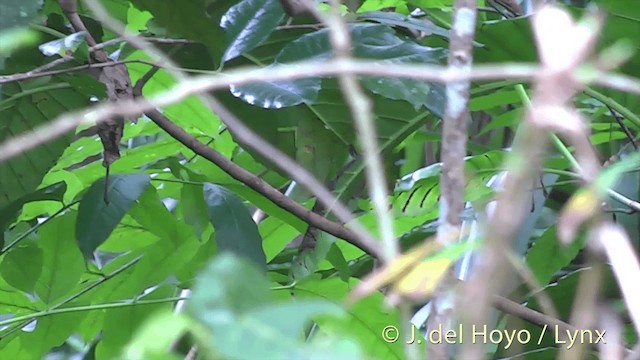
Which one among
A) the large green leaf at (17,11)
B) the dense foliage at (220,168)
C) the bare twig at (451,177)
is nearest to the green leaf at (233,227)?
the dense foliage at (220,168)

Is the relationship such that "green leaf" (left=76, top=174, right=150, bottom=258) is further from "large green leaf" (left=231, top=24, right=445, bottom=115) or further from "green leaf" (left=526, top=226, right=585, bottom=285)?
"green leaf" (left=526, top=226, right=585, bottom=285)

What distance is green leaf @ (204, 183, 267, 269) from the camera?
2.09ft

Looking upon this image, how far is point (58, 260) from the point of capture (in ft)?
2.52

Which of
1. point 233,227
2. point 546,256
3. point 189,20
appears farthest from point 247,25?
point 546,256

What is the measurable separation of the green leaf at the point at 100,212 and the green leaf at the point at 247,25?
13 centimetres

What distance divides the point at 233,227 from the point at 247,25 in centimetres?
15

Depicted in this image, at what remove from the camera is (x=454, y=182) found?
0.98 ft

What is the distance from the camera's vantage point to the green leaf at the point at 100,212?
24.7 inches

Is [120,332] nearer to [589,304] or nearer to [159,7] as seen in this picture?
[159,7]

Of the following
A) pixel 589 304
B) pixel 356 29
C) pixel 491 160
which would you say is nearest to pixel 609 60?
pixel 589 304

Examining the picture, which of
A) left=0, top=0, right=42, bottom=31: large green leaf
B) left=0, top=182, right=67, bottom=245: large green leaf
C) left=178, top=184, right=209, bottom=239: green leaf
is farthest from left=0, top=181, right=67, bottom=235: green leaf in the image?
left=0, top=0, right=42, bottom=31: large green leaf

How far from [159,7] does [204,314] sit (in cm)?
46

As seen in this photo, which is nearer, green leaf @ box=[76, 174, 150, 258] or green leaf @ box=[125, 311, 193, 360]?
green leaf @ box=[125, 311, 193, 360]

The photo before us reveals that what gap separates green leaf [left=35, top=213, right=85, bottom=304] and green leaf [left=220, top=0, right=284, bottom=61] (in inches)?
9.9
